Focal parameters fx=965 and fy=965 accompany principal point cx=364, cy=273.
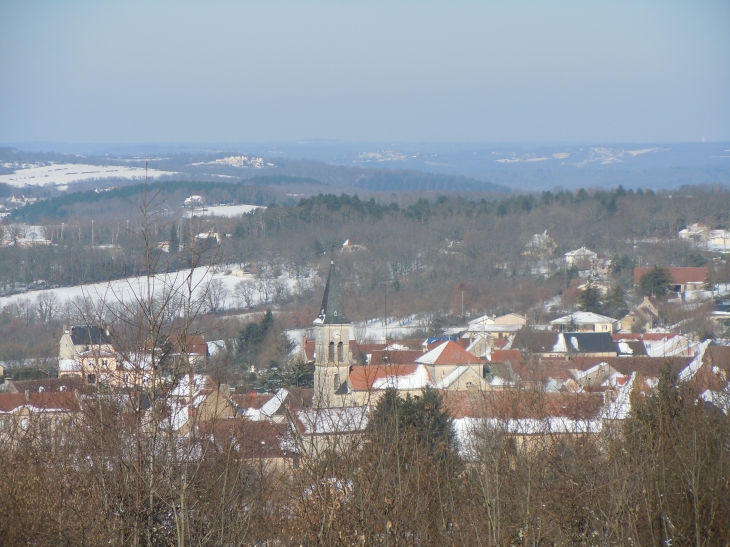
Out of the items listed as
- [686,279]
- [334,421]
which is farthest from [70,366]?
[686,279]

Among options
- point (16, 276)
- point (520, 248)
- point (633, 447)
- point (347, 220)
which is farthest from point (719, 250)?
point (633, 447)

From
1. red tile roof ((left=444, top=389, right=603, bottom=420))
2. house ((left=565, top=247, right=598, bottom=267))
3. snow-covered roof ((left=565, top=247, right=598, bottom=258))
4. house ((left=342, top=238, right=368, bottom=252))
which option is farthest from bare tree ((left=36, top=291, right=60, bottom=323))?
snow-covered roof ((left=565, top=247, right=598, bottom=258))

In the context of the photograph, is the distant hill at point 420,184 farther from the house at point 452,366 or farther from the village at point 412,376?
the house at point 452,366

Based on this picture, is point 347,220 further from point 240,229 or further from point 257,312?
point 257,312

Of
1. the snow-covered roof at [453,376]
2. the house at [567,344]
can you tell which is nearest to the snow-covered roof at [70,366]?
the snow-covered roof at [453,376]

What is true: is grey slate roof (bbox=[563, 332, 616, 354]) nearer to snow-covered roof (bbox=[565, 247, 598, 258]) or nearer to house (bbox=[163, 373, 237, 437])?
snow-covered roof (bbox=[565, 247, 598, 258])

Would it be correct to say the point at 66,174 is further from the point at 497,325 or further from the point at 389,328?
the point at 497,325
